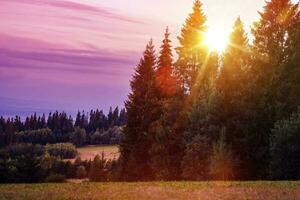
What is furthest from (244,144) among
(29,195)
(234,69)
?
(29,195)

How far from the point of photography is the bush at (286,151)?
42.6m

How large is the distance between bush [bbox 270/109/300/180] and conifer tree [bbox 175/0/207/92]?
63.4ft

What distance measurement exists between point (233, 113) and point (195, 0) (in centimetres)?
1813

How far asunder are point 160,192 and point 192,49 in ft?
135

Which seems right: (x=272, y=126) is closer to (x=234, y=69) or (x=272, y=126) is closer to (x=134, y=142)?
(x=234, y=69)

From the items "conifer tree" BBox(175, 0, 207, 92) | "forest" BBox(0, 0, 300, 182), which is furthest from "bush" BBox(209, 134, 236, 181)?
"conifer tree" BBox(175, 0, 207, 92)

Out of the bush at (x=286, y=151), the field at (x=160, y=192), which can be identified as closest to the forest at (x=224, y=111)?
the bush at (x=286, y=151)

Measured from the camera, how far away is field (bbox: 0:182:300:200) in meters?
22.1

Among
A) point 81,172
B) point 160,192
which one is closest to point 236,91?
point 160,192

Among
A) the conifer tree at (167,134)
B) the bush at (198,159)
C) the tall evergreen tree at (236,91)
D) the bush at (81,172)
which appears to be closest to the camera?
the bush at (198,159)

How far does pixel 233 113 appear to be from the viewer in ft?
174

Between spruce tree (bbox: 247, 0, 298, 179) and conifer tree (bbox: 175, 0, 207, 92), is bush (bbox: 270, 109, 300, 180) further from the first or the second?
conifer tree (bbox: 175, 0, 207, 92)

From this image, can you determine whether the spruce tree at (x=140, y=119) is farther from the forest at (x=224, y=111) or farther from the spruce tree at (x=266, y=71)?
the spruce tree at (x=266, y=71)

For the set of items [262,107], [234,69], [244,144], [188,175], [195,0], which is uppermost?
[195,0]
